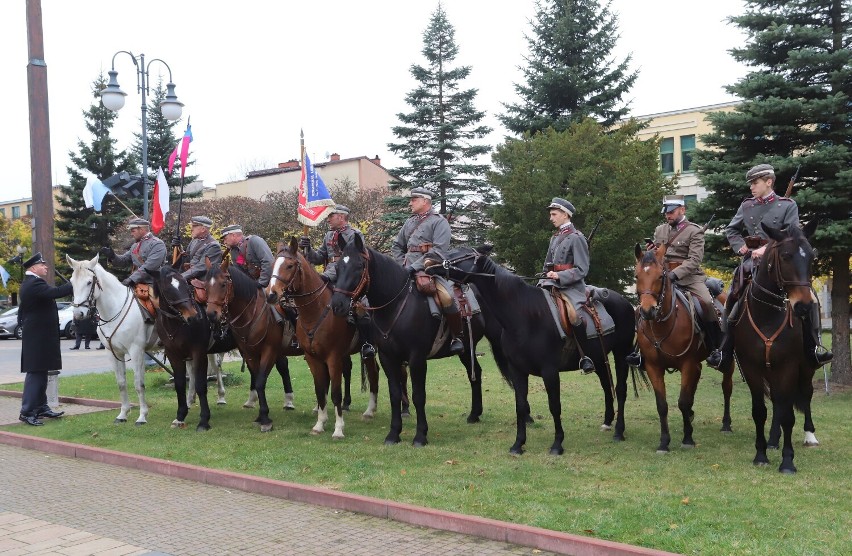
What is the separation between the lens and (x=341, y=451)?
30.8 ft

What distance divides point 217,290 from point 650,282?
19.3ft

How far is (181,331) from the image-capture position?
36.5ft

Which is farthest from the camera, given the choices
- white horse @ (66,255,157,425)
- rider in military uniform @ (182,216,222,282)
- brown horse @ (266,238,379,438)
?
rider in military uniform @ (182,216,222,282)

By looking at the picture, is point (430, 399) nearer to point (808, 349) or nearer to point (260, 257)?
point (260, 257)

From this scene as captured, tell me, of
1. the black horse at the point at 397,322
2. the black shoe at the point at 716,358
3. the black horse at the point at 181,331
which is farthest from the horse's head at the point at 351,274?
the black shoe at the point at 716,358

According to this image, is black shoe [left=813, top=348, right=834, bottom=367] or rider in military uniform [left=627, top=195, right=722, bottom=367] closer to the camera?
black shoe [left=813, top=348, right=834, bottom=367]

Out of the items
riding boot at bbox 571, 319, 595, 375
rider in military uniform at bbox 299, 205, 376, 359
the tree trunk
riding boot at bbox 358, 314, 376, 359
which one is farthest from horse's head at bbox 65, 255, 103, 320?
the tree trunk

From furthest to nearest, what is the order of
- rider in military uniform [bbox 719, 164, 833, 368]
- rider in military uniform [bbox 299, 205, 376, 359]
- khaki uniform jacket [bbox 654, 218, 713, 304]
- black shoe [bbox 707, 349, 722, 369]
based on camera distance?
rider in military uniform [bbox 299, 205, 376, 359]
khaki uniform jacket [bbox 654, 218, 713, 304]
black shoe [bbox 707, 349, 722, 369]
rider in military uniform [bbox 719, 164, 833, 368]

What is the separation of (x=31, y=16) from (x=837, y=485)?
14.3 m

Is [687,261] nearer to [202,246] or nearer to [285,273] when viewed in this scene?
[285,273]

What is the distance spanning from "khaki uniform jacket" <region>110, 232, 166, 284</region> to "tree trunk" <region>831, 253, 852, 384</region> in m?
12.8

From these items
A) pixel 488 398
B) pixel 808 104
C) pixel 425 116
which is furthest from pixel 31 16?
pixel 425 116

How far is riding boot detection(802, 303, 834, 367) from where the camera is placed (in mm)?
7742

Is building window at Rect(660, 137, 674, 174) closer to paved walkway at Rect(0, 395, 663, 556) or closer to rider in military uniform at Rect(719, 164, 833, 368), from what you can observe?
rider in military uniform at Rect(719, 164, 833, 368)
